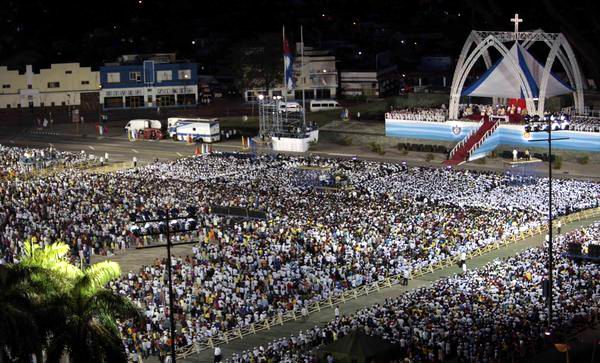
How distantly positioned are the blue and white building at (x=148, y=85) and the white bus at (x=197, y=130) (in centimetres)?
2241

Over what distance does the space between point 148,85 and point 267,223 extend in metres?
56.4

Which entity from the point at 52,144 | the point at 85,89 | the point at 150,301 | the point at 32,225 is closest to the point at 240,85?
the point at 85,89

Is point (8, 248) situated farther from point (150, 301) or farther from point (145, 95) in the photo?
point (145, 95)

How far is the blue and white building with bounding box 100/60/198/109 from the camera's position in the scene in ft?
349

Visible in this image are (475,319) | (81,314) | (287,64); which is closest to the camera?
(81,314)

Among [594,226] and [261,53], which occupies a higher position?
[261,53]

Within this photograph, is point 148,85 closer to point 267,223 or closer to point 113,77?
point 113,77

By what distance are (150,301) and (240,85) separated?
216 feet

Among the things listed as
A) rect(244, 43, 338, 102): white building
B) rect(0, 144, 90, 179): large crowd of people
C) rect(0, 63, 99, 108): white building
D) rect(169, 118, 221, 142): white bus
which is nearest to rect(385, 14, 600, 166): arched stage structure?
rect(169, 118, 221, 142): white bus

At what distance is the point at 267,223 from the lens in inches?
2077

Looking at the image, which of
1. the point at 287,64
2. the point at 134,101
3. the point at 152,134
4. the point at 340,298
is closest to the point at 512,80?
the point at 287,64

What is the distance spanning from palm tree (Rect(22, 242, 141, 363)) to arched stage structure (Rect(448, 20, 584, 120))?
4965 centimetres

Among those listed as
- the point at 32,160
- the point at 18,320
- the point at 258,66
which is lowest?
the point at 18,320

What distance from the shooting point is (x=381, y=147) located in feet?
257
